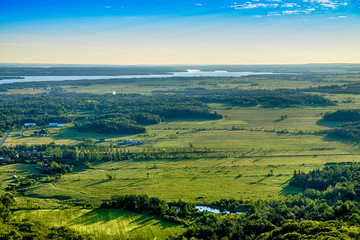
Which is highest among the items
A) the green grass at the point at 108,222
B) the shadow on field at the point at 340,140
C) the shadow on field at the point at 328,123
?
the shadow on field at the point at 328,123

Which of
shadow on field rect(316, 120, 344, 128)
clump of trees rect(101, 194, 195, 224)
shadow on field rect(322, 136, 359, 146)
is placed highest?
shadow on field rect(316, 120, 344, 128)

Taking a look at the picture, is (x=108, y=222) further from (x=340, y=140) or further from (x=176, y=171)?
(x=340, y=140)

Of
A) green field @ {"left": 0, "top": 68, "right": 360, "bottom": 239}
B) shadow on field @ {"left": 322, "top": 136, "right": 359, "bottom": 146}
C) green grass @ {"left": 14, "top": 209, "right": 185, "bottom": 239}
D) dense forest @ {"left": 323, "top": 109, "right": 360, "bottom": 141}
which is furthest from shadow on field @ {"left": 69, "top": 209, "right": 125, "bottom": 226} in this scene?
dense forest @ {"left": 323, "top": 109, "right": 360, "bottom": 141}

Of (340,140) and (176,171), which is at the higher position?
(340,140)

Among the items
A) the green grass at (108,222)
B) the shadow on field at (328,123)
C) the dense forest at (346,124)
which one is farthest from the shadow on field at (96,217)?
the shadow on field at (328,123)

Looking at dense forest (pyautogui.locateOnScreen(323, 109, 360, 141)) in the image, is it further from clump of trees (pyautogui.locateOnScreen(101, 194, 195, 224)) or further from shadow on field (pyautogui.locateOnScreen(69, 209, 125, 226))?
shadow on field (pyautogui.locateOnScreen(69, 209, 125, 226))

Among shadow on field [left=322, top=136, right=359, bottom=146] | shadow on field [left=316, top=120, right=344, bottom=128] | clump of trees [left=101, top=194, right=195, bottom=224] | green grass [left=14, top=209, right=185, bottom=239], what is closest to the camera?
green grass [left=14, top=209, right=185, bottom=239]

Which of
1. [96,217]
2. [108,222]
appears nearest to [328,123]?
[108,222]

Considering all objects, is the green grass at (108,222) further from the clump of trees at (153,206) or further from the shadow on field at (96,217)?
the clump of trees at (153,206)

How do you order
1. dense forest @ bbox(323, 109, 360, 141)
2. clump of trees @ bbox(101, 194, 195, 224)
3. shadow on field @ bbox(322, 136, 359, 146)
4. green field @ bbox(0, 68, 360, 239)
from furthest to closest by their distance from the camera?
dense forest @ bbox(323, 109, 360, 141), shadow on field @ bbox(322, 136, 359, 146), clump of trees @ bbox(101, 194, 195, 224), green field @ bbox(0, 68, 360, 239)
